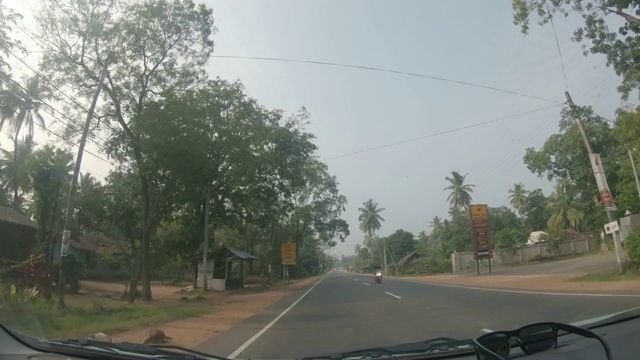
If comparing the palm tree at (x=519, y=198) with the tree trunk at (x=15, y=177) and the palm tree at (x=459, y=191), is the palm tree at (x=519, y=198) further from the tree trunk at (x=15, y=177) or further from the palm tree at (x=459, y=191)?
the tree trunk at (x=15, y=177)

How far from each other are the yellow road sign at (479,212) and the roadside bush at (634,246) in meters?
20.4

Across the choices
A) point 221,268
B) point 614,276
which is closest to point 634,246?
point 614,276

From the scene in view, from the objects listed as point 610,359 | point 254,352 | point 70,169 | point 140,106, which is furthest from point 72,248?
point 610,359

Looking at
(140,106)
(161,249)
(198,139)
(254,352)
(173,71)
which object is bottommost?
(254,352)

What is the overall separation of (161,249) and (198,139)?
16.4 metres

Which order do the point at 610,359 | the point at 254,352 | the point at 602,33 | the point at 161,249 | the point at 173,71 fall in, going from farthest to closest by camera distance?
the point at 161,249, the point at 173,71, the point at 602,33, the point at 254,352, the point at 610,359

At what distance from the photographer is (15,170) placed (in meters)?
25.9

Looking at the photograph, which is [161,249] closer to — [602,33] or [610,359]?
[602,33]

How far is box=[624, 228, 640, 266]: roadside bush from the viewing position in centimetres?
1908

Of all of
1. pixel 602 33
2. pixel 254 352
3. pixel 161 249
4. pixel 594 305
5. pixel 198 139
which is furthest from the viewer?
pixel 161 249

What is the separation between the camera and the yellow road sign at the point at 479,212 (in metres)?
40.4

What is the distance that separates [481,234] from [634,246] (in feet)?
68.8

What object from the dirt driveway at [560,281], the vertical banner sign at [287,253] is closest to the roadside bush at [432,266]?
the vertical banner sign at [287,253]

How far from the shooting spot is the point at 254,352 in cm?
781
